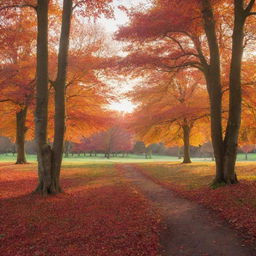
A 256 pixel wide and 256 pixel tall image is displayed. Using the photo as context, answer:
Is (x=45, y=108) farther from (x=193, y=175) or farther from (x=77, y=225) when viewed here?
(x=193, y=175)

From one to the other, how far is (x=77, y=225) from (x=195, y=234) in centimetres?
317

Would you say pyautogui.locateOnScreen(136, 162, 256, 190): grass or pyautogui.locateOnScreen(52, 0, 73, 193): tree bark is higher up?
pyautogui.locateOnScreen(52, 0, 73, 193): tree bark

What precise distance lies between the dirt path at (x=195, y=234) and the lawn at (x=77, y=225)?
0.36 meters

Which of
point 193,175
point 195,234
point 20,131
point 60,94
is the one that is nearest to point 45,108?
point 60,94

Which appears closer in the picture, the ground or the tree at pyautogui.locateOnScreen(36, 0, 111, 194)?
the ground

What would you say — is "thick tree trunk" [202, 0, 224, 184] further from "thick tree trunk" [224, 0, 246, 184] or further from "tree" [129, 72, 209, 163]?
"tree" [129, 72, 209, 163]

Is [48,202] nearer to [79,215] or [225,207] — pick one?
[79,215]

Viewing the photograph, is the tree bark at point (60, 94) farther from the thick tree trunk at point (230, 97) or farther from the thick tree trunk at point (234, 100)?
the thick tree trunk at point (234, 100)

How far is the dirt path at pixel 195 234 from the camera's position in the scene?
220 inches

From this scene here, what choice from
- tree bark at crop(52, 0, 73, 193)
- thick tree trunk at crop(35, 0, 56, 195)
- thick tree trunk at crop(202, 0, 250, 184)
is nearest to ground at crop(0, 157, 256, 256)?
thick tree trunk at crop(35, 0, 56, 195)

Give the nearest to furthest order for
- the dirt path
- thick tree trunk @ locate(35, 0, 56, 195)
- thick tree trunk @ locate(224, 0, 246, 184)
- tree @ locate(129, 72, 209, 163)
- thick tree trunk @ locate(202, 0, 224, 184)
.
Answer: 1. the dirt path
2. thick tree trunk @ locate(35, 0, 56, 195)
3. thick tree trunk @ locate(224, 0, 246, 184)
4. thick tree trunk @ locate(202, 0, 224, 184)
5. tree @ locate(129, 72, 209, 163)

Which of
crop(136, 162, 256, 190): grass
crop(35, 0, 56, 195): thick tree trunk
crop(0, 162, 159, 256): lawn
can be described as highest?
crop(35, 0, 56, 195): thick tree trunk

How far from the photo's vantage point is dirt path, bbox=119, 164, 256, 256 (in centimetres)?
558

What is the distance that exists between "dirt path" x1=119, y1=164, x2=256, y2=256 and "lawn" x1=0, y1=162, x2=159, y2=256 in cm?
36
